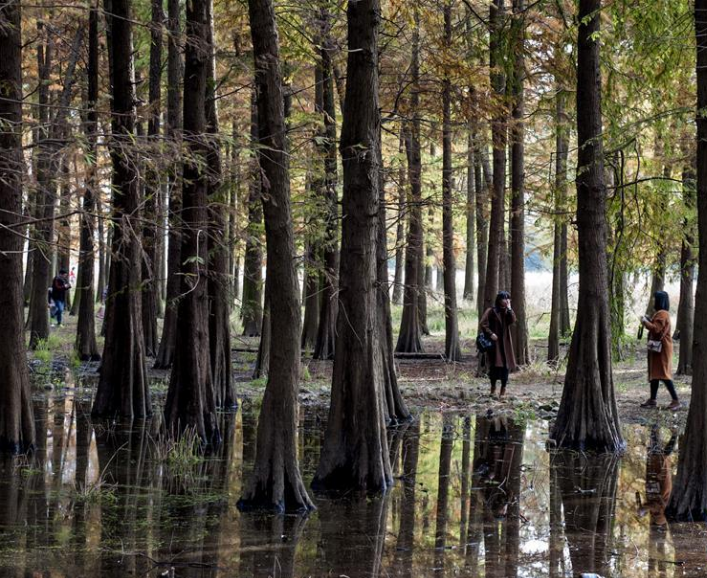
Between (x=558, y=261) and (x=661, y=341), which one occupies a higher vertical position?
(x=558, y=261)

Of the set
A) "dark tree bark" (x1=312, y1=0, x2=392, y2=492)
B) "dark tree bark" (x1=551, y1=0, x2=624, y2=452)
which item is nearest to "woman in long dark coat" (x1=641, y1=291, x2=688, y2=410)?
"dark tree bark" (x1=551, y1=0, x2=624, y2=452)

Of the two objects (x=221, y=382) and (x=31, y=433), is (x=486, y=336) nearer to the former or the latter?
(x=221, y=382)

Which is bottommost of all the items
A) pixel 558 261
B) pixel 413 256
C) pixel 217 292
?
pixel 217 292

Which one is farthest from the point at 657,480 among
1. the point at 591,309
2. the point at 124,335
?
the point at 124,335

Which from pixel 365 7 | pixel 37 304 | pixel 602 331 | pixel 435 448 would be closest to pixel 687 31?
pixel 365 7

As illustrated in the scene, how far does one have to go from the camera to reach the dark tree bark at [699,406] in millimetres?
8367

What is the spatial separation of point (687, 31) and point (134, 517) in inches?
289

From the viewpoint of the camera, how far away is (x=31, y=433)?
464 inches

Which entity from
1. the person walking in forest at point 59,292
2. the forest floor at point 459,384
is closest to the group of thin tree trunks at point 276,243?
the forest floor at point 459,384

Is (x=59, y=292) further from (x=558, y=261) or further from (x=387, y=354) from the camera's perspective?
(x=387, y=354)

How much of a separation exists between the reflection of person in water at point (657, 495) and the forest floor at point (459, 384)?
2160 mm

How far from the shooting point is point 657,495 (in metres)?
9.88

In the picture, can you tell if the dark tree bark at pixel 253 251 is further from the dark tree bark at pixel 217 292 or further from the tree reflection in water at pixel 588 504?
the tree reflection in water at pixel 588 504

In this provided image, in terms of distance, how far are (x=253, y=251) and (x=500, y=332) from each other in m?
7.04
